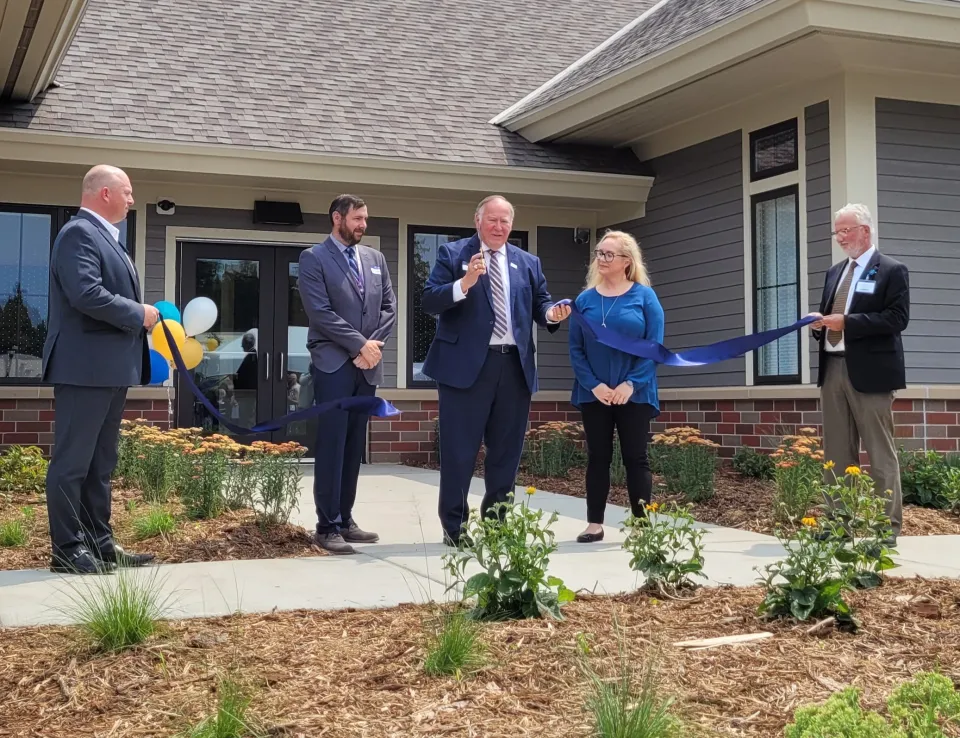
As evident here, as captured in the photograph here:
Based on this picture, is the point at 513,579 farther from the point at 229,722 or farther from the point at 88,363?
the point at 88,363

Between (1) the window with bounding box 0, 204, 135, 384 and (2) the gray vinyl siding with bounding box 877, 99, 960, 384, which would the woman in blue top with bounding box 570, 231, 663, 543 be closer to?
(2) the gray vinyl siding with bounding box 877, 99, 960, 384

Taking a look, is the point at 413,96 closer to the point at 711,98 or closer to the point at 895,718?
the point at 711,98

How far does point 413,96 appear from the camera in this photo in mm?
11906

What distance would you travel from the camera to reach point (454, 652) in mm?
3104

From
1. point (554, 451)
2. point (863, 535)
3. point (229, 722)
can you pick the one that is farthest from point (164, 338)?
point (229, 722)

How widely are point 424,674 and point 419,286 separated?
28.9 ft

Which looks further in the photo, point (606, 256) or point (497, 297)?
point (606, 256)

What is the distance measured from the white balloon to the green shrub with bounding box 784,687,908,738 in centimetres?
844

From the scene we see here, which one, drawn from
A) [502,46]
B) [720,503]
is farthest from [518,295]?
[502,46]

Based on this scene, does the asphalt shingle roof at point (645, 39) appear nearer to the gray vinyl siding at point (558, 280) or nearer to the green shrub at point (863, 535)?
the gray vinyl siding at point (558, 280)

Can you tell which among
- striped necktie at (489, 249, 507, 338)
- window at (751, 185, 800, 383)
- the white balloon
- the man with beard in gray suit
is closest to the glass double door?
the white balloon

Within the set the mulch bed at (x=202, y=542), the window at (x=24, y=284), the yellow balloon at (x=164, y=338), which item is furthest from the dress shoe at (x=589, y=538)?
the window at (x=24, y=284)

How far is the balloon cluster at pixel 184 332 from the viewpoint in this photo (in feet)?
26.5


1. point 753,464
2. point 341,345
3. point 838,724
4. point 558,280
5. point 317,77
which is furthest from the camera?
point 558,280
